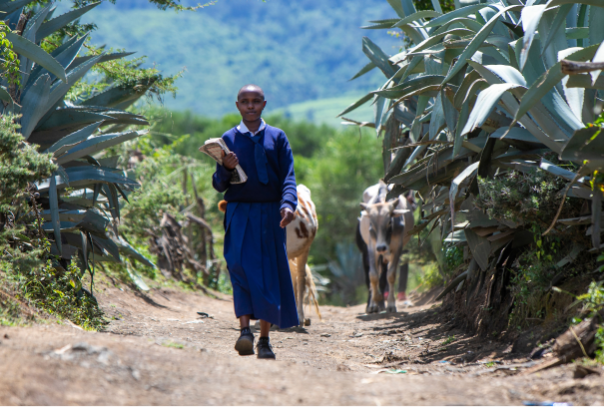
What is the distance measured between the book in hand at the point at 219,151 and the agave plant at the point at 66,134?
4.27 ft

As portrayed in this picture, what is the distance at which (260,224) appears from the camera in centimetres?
453

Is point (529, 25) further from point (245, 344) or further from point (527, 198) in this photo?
point (245, 344)

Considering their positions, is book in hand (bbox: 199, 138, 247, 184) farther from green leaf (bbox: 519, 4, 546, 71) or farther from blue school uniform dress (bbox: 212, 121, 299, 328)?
green leaf (bbox: 519, 4, 546, 71)

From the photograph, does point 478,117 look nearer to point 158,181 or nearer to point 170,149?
point 158,181

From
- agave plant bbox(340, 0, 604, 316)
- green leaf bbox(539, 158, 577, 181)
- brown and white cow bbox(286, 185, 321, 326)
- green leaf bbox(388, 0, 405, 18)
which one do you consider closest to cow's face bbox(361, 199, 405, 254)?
brown and white cow bbox(286, 185, 321, 326)

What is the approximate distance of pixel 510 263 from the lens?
4.95m

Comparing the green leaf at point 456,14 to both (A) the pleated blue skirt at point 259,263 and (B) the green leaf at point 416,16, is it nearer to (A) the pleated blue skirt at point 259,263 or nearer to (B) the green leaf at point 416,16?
(B) the green leaf at point 416,16

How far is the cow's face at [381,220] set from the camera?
347 inches

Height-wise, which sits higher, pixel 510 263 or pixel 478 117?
pixel 478 117

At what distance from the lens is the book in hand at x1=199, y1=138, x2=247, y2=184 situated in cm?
433

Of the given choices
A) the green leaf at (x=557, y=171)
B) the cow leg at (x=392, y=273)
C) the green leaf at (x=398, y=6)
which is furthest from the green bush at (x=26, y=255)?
the cow leg at (x=392, y=273)

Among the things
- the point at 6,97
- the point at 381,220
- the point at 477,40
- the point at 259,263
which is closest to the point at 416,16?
the point at 477,40

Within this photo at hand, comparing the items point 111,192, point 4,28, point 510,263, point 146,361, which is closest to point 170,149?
point 111,192

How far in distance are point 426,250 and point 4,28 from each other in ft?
26.4
